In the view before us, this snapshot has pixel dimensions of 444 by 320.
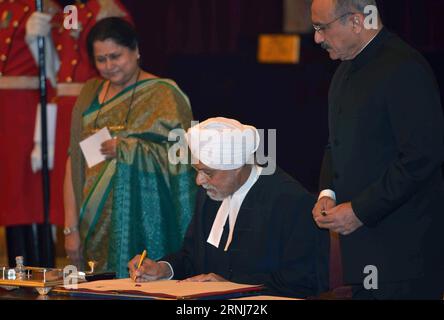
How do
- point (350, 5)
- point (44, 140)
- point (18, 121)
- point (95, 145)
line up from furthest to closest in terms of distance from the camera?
point (18, 121)
point (44, 140)
point (95, 145)
point (350, 5)

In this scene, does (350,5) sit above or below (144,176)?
above

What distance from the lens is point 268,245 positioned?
143 inches

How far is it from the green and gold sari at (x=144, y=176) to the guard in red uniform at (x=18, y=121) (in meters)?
1.35

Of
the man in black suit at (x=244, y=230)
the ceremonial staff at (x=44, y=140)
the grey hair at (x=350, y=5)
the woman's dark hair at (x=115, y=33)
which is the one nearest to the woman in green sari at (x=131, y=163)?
the woman's dark hair at (x=115, y=33)

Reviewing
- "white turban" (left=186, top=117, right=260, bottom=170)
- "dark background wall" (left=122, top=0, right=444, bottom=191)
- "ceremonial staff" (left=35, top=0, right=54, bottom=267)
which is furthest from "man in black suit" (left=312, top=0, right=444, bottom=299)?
"dark background wall" (left=122, top=0, right=444, bottom=191)

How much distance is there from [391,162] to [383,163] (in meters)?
0.08

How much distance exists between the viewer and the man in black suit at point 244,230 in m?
3.54

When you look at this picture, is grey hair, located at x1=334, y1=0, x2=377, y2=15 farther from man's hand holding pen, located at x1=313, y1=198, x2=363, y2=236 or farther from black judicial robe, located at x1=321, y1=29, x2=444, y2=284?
man's hand holding pen, located at x1=313, y1=198, x2=363, y2=236

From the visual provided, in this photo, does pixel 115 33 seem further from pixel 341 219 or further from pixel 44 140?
pixel 341 219

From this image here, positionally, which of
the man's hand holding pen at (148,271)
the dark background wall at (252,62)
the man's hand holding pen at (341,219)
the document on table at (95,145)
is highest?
the dark background wall at (252,62)

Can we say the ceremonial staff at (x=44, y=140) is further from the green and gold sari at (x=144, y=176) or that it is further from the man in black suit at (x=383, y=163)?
the man in black suit at (x=383, y=163)

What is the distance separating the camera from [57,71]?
6.42m

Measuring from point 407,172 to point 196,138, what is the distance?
0.76 m

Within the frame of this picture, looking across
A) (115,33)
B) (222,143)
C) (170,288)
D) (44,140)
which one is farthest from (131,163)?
(170,288)
